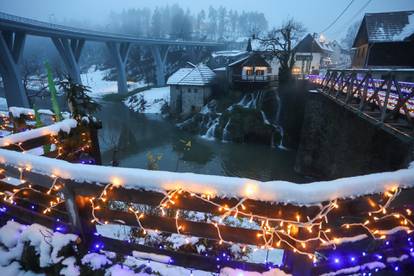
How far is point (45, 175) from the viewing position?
8.05 feet

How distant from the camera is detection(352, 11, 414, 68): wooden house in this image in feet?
63.8

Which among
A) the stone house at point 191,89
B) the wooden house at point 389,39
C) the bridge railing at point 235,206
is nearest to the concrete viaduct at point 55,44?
the stone house at point 191,89

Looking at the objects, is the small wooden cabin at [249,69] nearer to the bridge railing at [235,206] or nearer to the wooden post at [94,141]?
the wooden post at [94,141]

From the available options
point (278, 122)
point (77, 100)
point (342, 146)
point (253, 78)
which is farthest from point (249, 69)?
point (77, 100)

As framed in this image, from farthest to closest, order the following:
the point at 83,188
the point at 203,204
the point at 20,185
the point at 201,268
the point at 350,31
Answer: the point at 350,31
the point at 20,185
the point at 201,268
the point at 83,188
the point at 203,204

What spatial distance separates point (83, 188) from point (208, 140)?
20.2 meters

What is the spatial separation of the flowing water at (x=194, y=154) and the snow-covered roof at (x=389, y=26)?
11.8 metres

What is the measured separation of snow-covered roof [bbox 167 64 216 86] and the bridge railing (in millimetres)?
26329

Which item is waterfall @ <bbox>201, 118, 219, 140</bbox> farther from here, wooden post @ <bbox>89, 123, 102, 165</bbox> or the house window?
wooden post @ <bbox>89, 123, 102, 165</bbox>

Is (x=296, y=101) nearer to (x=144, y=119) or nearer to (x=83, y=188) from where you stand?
(x=144, y=119)

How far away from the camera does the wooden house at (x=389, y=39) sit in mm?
19453

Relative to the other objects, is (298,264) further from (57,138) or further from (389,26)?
(389,26)

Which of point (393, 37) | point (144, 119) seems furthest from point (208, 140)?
point (393, 37)

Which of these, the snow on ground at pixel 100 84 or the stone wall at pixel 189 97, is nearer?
the stone wall at pixel 189 97
